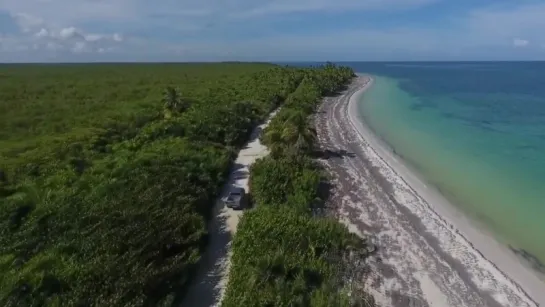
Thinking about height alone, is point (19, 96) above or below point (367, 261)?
above

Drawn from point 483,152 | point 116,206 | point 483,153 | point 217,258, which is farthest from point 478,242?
point 483,152

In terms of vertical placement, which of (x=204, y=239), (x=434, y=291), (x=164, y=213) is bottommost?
(x=434, y=291)

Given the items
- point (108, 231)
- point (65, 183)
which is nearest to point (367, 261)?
point (108, 231)

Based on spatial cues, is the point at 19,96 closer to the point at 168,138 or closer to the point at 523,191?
the point at 168,138

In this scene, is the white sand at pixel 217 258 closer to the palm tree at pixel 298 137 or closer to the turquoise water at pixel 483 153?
the palm tree at pixel 298 137

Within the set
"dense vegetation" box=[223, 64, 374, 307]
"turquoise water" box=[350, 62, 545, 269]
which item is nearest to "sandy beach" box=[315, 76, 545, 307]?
"dense vegetation" box=[223, 64, 374, 307]

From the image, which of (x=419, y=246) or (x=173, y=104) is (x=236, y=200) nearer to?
(x=419, y=246)

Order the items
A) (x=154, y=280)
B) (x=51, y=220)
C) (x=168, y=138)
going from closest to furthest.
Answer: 1. (x=154, y=280)
2. (x=51, y=220)
3. (x=168, y=138)

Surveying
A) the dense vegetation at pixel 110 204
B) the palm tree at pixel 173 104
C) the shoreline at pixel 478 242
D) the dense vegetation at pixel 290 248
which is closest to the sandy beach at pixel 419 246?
the shoreline at pixel 478 242
